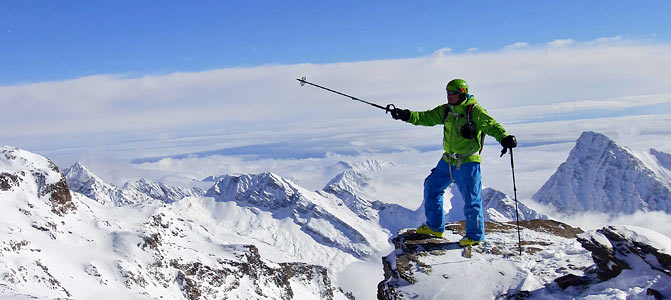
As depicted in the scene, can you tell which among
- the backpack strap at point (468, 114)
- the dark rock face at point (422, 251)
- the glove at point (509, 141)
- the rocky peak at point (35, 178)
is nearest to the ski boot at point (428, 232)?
the dark rock face at point (422, 251)

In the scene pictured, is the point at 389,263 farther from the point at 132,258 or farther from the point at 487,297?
the point at 132,258

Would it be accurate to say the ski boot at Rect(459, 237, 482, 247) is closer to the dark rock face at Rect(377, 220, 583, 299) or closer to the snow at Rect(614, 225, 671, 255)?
the dark rock face at Rect(377, 220, 583, 299)

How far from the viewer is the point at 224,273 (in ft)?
504

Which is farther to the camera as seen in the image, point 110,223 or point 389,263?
point 110,223

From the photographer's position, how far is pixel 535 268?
11.1m

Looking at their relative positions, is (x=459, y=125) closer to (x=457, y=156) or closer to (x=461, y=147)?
(x=461, y=147)

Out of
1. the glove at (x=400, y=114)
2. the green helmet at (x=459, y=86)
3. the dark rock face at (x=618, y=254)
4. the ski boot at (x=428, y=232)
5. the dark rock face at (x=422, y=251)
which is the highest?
the green helmet at (x=459, y=86)

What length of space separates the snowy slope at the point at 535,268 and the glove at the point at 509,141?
2.32 m

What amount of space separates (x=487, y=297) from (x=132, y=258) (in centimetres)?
13223

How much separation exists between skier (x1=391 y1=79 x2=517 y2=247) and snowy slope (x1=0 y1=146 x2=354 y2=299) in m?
85.4

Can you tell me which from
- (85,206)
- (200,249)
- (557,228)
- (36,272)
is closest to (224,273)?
(200,249)

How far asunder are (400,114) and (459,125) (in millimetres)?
1697

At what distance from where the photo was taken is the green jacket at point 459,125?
11.9m

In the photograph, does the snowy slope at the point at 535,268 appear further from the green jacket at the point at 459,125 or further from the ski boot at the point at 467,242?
the green jacket at the point at 459,125
